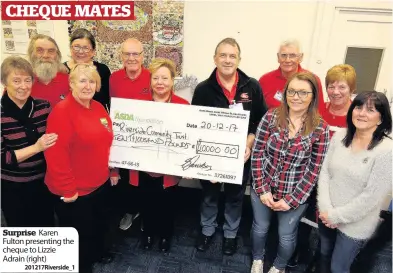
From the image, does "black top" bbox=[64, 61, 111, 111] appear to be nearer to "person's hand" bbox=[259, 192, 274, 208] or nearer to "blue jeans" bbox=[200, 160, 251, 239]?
"blue jeans" bbox=[200, 160, 251, 239]

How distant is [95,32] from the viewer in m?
3.26

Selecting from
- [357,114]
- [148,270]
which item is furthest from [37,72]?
[357,114]

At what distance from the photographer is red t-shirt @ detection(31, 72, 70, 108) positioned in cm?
218

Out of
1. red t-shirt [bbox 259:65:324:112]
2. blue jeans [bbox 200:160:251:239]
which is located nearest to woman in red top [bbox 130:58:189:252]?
blue jeans [bbox 200:160:251:239]

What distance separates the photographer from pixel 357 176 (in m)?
1.66

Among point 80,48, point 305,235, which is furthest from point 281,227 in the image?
point 80,48

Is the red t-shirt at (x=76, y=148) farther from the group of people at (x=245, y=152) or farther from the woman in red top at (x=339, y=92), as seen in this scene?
the woman in red top at (x=339, y=92)

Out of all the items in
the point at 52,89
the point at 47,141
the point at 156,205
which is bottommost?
the point at 156,205

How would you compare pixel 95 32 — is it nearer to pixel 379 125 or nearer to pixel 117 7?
pixel 117 7

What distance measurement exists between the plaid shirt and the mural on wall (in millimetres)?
1633

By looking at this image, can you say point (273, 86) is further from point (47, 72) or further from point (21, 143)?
point (21, 143)

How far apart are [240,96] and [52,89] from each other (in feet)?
4.52

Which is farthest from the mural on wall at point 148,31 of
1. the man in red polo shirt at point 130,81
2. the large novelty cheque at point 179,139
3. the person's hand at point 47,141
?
the person's hand at point 47,141

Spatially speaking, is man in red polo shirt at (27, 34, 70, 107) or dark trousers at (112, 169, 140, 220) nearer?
man in red polo shirt at (27, 34, 70, 107)
